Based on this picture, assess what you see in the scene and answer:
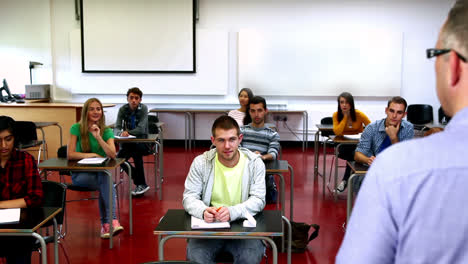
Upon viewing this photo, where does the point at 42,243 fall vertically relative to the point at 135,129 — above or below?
below

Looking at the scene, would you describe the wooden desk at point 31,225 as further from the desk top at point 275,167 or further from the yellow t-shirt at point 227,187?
the desk top at point 275,167

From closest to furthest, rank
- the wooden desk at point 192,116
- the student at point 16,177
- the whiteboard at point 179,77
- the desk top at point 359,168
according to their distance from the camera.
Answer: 1. the student at point 16,177
2. the desk top at point 359,168
3. the wooden desk at point 192,116
4. the whiteboard at point 179,77

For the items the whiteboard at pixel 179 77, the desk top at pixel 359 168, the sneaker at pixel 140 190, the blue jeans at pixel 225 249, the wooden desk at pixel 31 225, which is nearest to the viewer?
the wooden desk at pixel 31 225

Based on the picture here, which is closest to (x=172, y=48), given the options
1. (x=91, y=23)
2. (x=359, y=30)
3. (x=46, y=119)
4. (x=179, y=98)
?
(x=179, y=98)

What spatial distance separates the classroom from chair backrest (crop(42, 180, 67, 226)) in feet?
16.8

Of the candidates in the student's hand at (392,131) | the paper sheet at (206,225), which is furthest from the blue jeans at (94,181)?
the student's hand at (392,131)

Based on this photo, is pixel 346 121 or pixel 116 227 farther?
pixel 346 121

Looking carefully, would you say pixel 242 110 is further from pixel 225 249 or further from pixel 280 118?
pixel 225 249

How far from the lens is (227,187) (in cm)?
255

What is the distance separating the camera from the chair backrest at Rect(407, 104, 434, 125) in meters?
7.61

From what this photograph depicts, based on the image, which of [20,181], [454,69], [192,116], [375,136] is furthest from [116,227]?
[192,116]

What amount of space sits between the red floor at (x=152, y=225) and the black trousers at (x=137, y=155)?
0.20m

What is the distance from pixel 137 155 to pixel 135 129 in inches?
12.8

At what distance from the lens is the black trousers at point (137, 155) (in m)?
5.12
